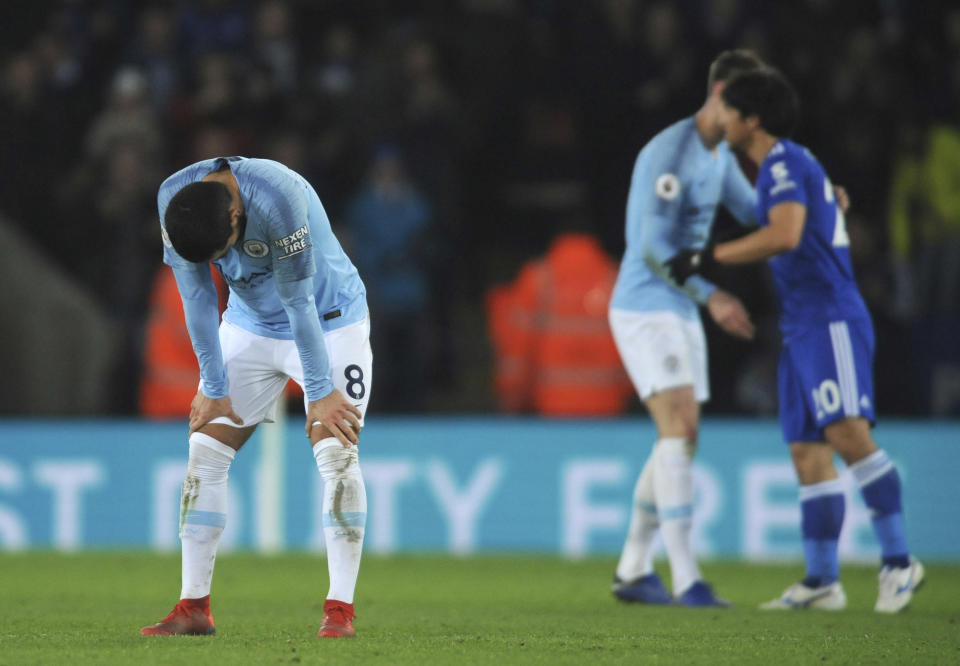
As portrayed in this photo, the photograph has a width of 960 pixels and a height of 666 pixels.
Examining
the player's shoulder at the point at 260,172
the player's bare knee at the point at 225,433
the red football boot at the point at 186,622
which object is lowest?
the red football boot at the point at 186,622

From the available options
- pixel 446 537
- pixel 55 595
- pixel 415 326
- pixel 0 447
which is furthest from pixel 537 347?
pixel 55 595

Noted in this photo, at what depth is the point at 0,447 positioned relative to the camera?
10.9 m

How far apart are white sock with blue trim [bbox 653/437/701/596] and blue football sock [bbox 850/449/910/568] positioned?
782mm

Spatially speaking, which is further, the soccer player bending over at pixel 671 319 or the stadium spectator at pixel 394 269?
the stadium spectator at pixel 394 269

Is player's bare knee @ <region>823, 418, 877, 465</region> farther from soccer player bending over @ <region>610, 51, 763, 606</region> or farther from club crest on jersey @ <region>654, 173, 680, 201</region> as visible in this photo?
club crest on jersey @ <region>654, 173, 680, 201</region>

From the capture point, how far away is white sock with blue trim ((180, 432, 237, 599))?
18.2 ft

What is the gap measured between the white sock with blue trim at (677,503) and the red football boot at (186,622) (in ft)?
8.41

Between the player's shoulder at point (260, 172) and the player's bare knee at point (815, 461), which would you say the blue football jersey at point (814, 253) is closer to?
the player's bare knee at point (815, 461)

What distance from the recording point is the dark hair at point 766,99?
724 centimetres

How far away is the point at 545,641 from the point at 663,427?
2135 millimetres

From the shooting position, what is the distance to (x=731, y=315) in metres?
7.12

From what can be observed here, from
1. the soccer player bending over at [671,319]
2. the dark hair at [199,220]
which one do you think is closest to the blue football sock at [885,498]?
the soccer player bending over at [671,319]

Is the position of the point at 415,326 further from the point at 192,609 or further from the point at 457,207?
the point at 192,609

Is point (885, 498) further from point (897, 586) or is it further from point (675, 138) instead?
point (675, 138)
